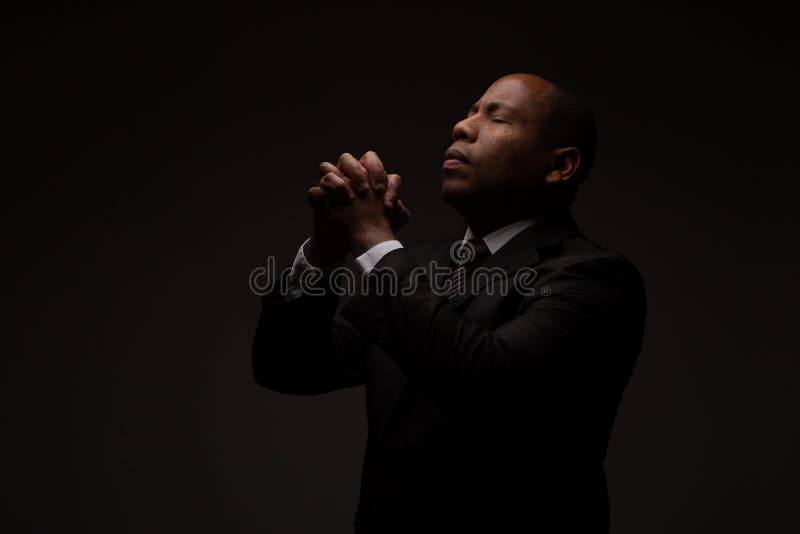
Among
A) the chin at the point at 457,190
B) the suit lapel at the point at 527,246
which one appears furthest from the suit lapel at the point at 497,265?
the chin at the point at 457,190

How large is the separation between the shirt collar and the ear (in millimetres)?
70

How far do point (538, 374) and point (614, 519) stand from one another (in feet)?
5.55

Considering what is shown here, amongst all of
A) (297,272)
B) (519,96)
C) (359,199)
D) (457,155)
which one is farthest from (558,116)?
(297,272)

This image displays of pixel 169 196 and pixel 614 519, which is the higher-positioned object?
pixel 169 196

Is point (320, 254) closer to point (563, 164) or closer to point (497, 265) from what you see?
point (497, 265)

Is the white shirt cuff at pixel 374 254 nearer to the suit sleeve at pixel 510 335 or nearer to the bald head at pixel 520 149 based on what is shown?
the suit sleeve at pixel 510 335

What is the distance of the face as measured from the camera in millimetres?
1444

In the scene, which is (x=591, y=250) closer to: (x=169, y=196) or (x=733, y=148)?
(x=733, y=148)

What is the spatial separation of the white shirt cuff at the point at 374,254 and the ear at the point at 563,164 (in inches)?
12.8

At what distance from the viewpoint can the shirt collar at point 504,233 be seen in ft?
4.87

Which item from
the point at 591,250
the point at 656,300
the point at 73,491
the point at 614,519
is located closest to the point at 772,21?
the point at 656,300

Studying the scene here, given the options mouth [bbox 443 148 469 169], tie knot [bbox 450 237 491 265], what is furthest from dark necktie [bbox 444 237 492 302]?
mouth [bbox 443 148 469 169]

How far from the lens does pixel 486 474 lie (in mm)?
1307

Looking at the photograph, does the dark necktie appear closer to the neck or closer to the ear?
the neck
